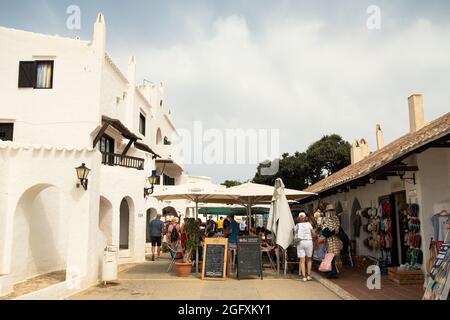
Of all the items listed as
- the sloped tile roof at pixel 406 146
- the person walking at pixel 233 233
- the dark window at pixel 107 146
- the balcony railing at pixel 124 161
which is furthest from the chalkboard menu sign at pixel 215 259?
the dark window at pixel 107 146

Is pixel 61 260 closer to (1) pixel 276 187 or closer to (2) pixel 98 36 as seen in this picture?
(1) pixel 276 187

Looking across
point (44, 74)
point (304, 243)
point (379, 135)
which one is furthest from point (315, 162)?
point (304, 243)

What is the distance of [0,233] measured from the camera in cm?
866

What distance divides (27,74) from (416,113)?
15372 mm

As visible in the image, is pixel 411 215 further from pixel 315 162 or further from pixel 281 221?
pixel 315 162

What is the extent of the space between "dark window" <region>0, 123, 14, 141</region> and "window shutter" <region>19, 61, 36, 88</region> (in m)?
1.62

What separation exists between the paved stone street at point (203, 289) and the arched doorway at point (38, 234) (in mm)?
1989

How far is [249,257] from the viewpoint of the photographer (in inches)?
412

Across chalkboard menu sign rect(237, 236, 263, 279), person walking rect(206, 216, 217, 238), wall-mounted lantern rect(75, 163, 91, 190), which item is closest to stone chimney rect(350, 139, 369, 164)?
person walking rect(206, 216, 217, 238)

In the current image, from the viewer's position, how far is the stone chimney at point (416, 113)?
1564cm

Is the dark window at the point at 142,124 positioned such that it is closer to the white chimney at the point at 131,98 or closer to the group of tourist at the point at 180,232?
the white chimney at the point at 131,98
